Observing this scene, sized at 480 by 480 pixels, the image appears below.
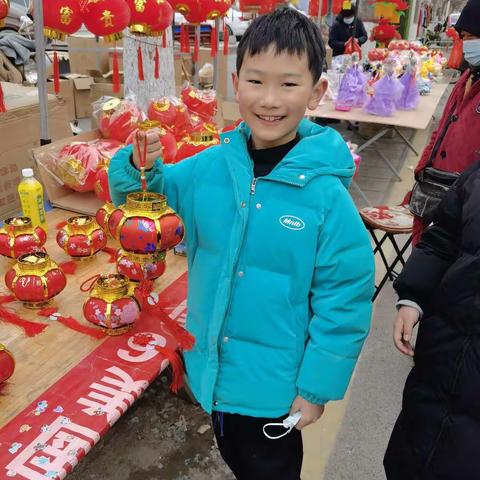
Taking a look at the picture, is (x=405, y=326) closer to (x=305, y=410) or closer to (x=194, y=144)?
(x=305, y=410)

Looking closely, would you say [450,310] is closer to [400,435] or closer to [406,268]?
[406,268]

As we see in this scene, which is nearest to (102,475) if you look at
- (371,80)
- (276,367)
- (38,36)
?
(276,367)

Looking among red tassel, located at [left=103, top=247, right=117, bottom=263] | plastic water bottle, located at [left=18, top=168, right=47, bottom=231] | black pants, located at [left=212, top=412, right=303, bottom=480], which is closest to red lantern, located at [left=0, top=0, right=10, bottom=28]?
plastic water bottle, located at [left=18, top=168, right=47, bottom=231]

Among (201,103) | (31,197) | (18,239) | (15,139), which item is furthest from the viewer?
(201,103)

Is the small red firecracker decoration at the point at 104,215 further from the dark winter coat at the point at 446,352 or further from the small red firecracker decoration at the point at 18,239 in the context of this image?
the dark winter coat at the point at 446,352

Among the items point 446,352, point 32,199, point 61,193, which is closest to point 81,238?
point 32,199

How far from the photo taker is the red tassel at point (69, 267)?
1.87m

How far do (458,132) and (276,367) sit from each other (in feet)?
4.94

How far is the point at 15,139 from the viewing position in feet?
8.68

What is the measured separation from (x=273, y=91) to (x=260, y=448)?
0.94 meters

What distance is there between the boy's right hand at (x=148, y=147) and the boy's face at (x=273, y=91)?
0.22 m

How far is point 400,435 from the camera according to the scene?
1235mm

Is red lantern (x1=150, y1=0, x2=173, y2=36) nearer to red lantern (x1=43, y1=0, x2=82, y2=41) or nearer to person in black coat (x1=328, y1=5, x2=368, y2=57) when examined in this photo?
red lantern (x1=43, y1=0, x2=82, y2=41)

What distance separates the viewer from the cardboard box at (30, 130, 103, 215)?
2242 mm
